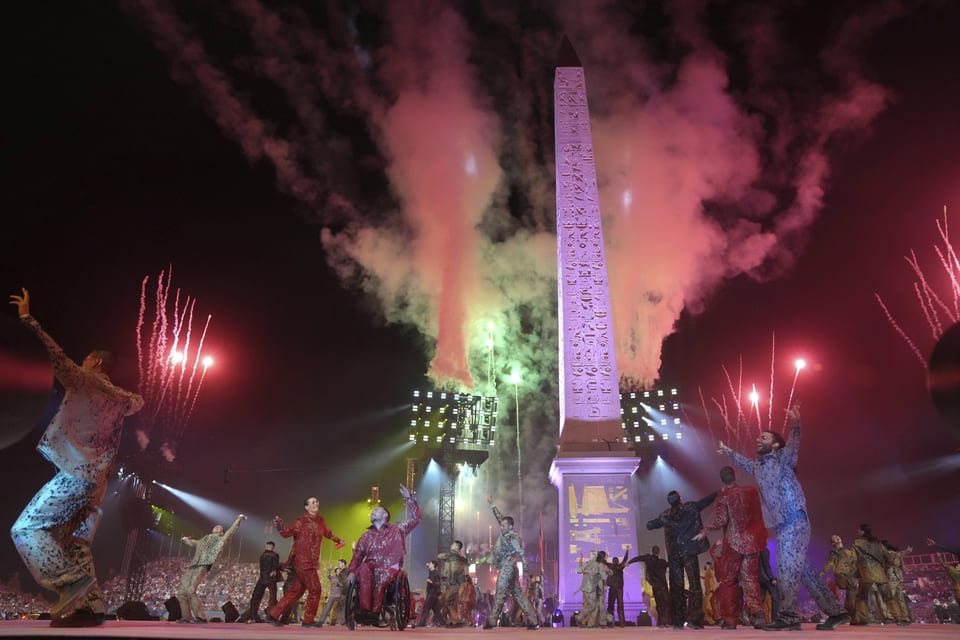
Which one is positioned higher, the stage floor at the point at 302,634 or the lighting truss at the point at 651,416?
the lighting truss at the point at 651,416

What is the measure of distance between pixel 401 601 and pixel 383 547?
70 cm

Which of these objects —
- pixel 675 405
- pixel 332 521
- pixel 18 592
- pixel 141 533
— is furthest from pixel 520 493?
pixel 18 592

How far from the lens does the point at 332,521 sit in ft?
125

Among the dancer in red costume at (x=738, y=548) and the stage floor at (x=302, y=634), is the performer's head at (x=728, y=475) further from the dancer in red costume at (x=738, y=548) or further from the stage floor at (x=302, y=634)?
the stage floor at (x=302, y=634)

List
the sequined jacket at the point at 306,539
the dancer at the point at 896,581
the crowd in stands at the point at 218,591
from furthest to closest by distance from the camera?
the crowd in stands at the point at 218,591 < the dancer at the point at 896,581 < the sequined jacket at the point at 306,539

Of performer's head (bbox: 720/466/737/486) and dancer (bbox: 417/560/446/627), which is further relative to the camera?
dancer (bbox: 417/560/446/627)

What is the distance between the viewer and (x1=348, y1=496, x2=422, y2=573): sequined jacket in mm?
7469

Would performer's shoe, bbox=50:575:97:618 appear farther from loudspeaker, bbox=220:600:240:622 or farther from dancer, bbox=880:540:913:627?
dancer, bbox=880:540:913:627

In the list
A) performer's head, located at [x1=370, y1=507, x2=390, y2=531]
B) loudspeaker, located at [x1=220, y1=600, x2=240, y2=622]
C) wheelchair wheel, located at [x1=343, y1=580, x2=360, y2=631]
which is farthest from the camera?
loudspeaker, located at [x1=220, y1=600, x2=240, y2=622]

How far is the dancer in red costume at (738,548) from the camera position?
22.3 ft

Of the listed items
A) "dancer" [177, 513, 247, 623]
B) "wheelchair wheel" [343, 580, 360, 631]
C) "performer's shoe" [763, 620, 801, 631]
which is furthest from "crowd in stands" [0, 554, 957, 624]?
"wheelchair wheel" [343, 580, 360, 631]

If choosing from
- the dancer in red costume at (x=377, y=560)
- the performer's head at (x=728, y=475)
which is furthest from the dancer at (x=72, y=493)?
the performer's head at (x=728, y=475)

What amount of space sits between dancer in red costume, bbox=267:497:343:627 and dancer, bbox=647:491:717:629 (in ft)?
14.9

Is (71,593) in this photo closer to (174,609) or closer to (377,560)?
(377,560)
